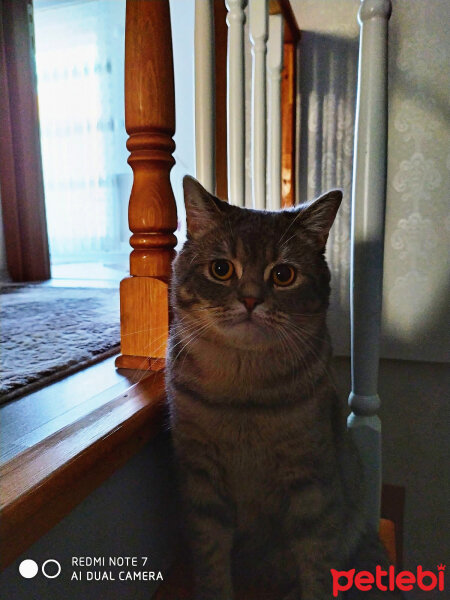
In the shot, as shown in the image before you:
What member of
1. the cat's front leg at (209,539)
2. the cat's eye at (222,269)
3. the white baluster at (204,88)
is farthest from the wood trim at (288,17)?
the cat's front leg at (209,539)

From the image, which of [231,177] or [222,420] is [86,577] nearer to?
[222,420]

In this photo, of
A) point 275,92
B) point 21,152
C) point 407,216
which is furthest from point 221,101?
point 21,152

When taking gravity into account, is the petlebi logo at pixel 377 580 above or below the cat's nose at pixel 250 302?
below

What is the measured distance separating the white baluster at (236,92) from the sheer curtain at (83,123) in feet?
6.88

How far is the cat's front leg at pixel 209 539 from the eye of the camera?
23.9 inches

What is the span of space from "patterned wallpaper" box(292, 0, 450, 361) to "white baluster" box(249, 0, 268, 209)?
0.53 m

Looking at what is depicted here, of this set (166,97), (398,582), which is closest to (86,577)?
(398,582)

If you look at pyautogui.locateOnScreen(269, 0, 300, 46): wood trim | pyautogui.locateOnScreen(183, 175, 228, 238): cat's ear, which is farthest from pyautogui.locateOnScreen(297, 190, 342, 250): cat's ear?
pyautogui.locateOnScreen(269, 0, 300, 46): wood trim

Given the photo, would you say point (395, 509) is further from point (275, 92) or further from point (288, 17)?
point (288, 17)

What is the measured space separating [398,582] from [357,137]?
749 mm

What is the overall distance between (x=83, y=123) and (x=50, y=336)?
239cm

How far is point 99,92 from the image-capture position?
9.48ft

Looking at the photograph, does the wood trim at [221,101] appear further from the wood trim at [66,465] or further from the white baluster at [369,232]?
the wood trim at [66,465]

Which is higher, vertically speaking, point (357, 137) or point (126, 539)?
point (357, 137)
